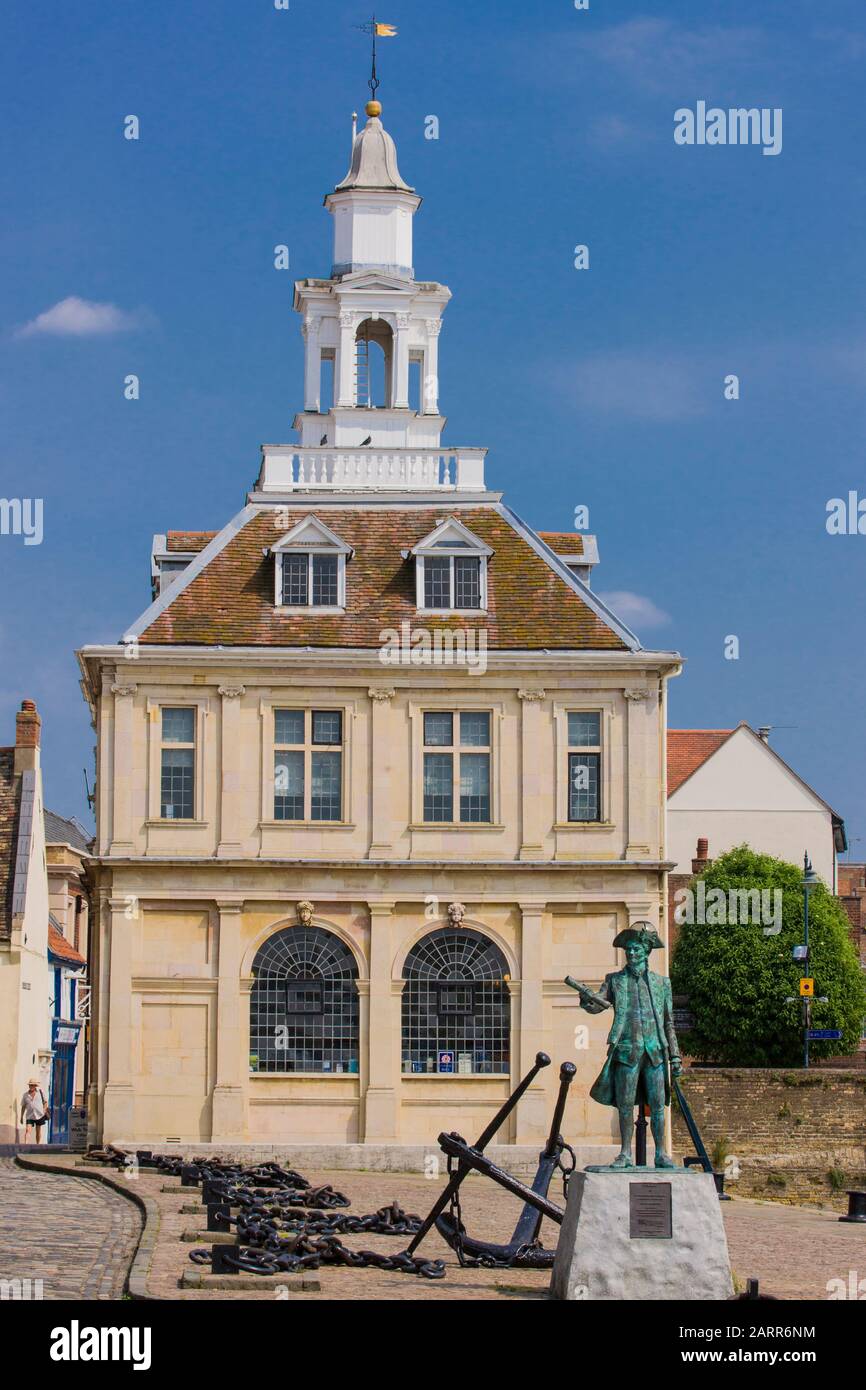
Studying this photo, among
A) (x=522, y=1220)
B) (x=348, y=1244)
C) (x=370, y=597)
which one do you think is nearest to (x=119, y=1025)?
(x=370, y=597)

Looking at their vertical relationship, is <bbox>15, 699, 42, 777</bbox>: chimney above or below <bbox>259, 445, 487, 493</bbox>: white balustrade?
below

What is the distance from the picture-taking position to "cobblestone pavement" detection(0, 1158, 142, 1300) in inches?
853

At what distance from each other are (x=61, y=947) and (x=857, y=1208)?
3815cm

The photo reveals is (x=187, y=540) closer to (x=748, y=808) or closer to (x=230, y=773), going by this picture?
(x=230, y=773)

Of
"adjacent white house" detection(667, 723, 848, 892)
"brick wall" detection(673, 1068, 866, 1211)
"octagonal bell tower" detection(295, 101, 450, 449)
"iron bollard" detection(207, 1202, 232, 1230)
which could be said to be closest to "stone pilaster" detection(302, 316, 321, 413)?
"octagonal bell tower" detection(295, 101, 450, 449)

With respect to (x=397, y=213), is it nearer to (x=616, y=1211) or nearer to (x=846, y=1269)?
(x=846, y=1269)

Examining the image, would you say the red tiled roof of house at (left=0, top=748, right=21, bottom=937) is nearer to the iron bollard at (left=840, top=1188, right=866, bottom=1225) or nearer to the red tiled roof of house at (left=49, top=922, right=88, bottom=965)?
the red tiled roof of house at (left=49, top=922, right=88, bottom=965)

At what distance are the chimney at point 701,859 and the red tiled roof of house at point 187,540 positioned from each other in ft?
119

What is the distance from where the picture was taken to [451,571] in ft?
151

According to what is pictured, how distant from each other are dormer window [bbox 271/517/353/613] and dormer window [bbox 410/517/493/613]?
1628mm

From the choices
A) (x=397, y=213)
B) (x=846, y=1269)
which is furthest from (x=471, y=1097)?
(x=397, y=213)

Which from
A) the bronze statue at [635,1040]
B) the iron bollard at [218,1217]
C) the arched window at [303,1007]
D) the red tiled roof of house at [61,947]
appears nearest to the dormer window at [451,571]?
the arched window at [303,1007]

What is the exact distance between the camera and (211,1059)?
43.4m
